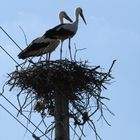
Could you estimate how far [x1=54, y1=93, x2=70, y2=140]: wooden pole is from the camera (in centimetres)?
694

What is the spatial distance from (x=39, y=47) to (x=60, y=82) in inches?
117

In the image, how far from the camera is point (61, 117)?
702 cm

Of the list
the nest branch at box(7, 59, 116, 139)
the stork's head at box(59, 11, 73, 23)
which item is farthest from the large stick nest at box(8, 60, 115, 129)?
the stork's head at box(59, 11, 73, 23)

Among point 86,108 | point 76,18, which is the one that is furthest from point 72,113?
point 76,18

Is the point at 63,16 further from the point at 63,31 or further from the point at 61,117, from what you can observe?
the point at 61,117

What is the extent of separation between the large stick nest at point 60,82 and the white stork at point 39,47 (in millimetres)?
1771

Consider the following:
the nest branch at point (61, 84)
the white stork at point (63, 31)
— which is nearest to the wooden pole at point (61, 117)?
the nest branch at point (61, 84)

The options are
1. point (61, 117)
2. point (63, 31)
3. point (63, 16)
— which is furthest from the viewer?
point (63, 16)

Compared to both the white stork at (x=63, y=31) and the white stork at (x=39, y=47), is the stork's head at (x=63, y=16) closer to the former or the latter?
the white stork at (x=63, y=31)

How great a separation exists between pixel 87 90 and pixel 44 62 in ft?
3.42

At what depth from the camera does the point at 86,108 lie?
7914 millimetres

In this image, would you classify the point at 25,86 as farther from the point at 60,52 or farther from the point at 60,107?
the point at 60,52

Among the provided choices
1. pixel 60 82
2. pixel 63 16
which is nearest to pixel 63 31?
pixel 63 16

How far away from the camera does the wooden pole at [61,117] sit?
6.94m
